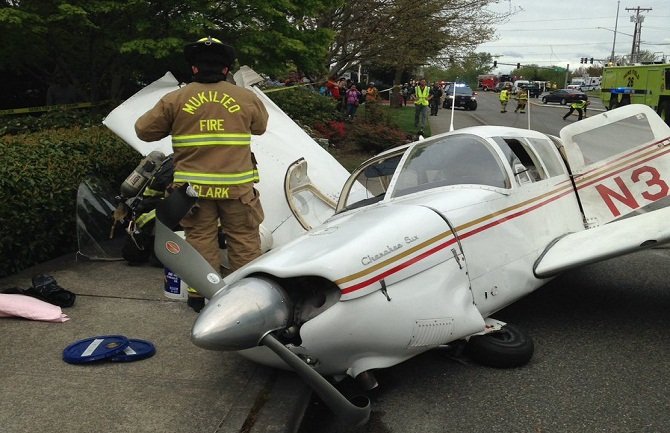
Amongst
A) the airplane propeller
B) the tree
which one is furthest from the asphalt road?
the tree

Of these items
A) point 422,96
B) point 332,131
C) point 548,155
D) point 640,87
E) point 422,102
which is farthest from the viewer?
point 640,87

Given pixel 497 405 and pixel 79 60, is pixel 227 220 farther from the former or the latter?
pixel 79 60

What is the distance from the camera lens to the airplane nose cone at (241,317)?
3.08 meters

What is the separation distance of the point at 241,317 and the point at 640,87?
101 ft

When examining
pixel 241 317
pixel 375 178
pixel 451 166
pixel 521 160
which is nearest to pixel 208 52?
pixel 375 178

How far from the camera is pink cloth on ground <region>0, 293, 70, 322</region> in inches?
190

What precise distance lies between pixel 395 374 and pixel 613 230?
2321mm

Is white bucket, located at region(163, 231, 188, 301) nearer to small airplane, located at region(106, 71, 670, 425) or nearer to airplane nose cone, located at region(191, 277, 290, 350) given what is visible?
small airplane, located at region(106, 71, 670, 425)

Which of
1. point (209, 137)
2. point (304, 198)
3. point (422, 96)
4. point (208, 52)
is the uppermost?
point (208, 52)

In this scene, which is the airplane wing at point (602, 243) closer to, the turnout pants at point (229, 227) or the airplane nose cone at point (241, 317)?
the turnout pants at point (229, 227)

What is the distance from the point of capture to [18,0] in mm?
8531

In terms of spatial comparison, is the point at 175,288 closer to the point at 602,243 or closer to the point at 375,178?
the point at 375,178

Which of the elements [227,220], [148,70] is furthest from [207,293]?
[148,70]

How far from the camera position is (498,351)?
4.23 meters
